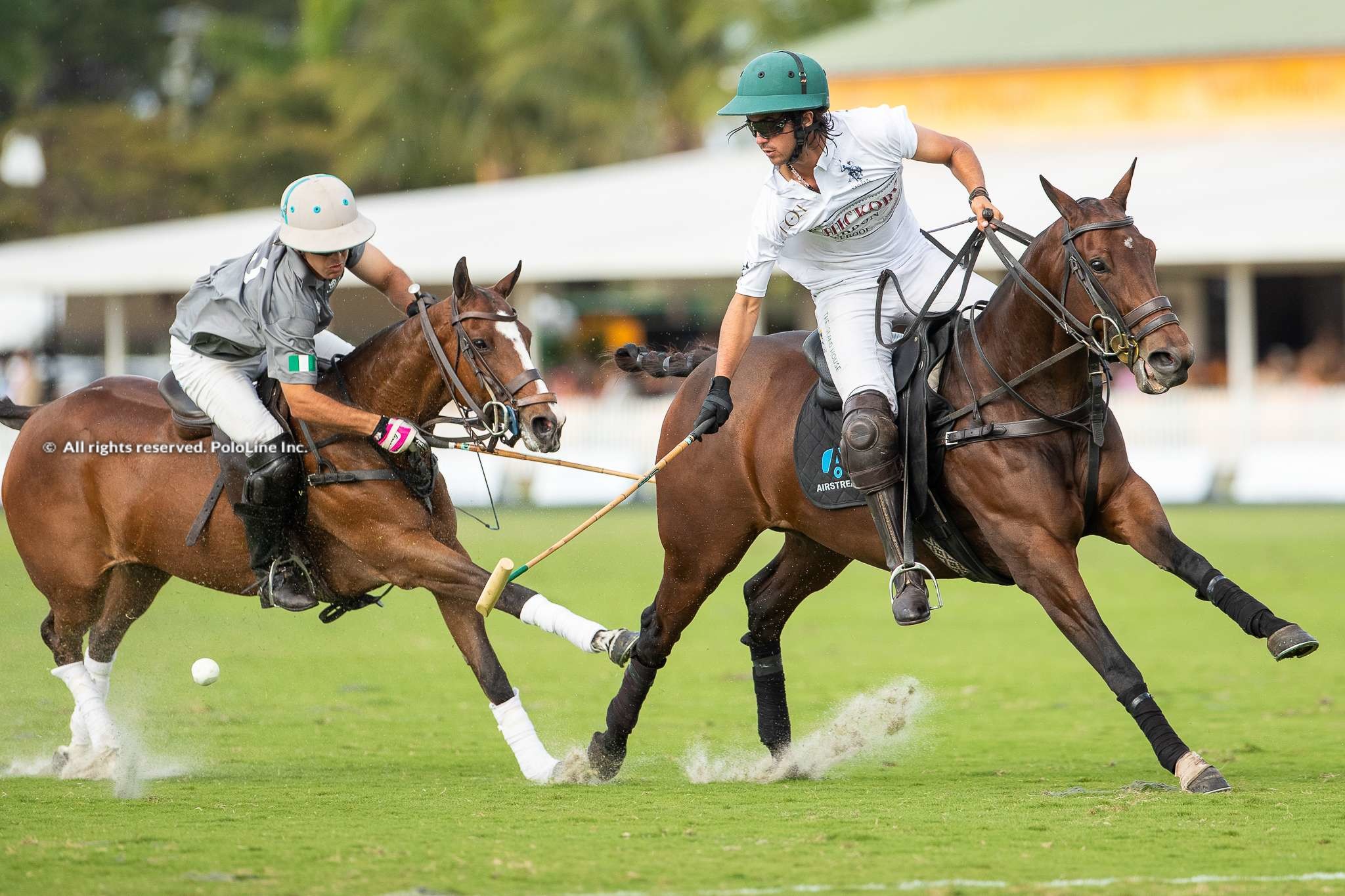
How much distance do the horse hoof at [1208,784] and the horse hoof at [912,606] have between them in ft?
3.66

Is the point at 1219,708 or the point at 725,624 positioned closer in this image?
the point at 1219,708

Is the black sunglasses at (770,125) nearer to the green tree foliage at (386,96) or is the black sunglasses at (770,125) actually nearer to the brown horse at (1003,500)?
the brown horse at (1003,500)

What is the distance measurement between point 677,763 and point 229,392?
8.30 feet

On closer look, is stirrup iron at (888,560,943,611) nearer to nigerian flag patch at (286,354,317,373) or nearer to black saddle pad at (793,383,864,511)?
black saddle pad at (793,383,864,511)

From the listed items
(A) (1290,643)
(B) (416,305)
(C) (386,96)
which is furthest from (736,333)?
(C) (386,96)

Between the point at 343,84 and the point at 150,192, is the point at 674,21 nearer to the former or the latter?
the point at 343,84

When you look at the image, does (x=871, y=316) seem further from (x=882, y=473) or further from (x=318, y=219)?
(x=318, y=219)

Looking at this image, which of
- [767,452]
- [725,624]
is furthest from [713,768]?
[725,624]

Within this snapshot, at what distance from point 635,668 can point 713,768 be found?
0.54 metres

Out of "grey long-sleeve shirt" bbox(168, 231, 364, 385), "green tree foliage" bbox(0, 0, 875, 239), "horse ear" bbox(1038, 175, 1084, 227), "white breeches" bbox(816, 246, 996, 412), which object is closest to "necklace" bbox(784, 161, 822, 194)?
"white breeches" bbox(816, 246, 996, 412)

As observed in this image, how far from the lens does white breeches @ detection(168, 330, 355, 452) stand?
7340 mm

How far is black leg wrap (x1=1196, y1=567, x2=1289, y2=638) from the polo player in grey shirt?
3049 millimetres

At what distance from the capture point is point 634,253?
2548cm

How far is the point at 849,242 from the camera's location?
7297 millimetres
